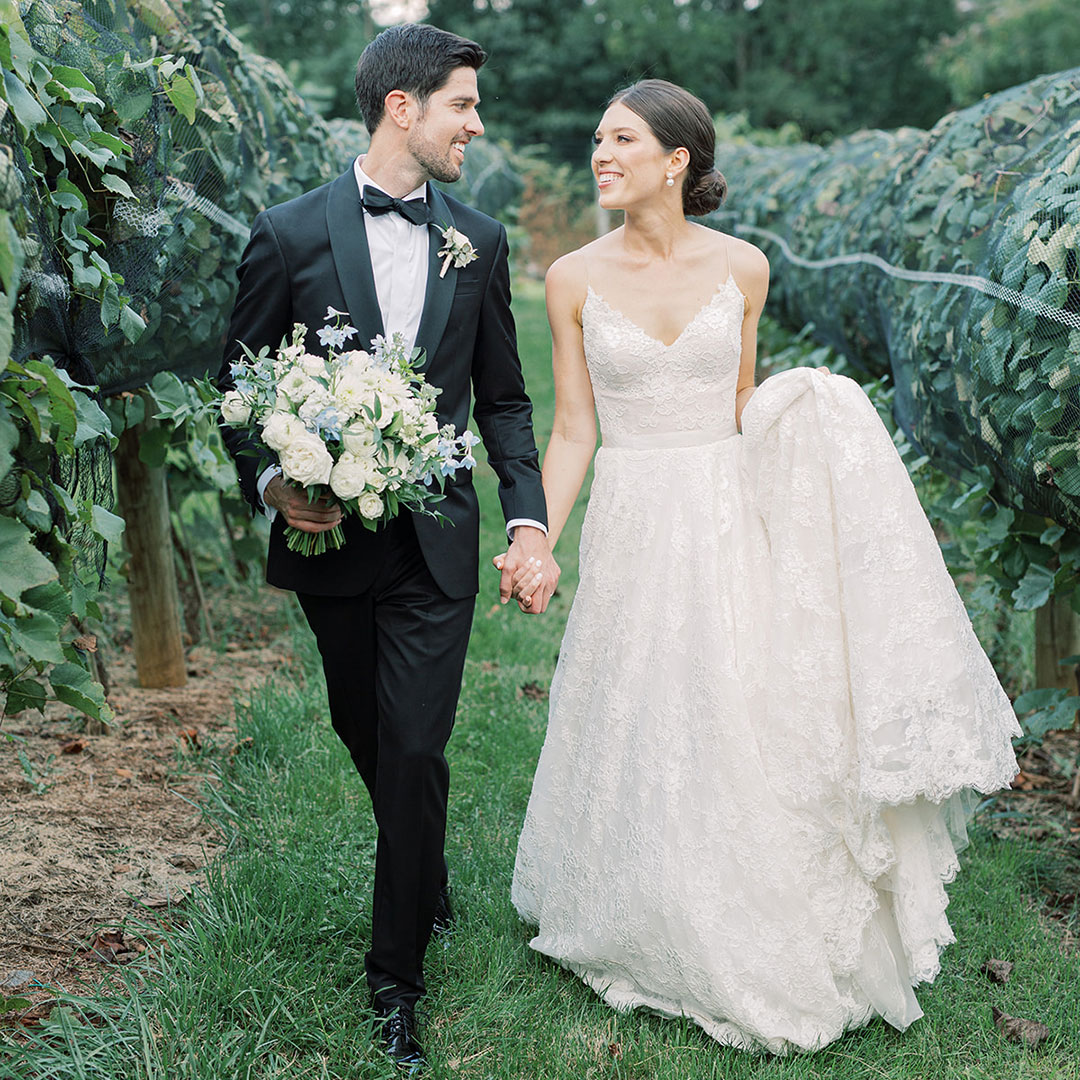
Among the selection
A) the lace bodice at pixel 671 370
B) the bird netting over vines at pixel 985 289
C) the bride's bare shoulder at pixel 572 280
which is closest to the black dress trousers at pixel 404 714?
the lace bodice at pixel 671 370

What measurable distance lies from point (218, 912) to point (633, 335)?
1911 millimetres

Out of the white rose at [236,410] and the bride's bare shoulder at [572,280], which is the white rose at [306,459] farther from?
the bride's bare shoulder at [572,280]

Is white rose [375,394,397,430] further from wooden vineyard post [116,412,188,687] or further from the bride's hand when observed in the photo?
wooden vineyard post [116,412,188,687]

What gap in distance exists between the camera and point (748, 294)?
3455 millimetres

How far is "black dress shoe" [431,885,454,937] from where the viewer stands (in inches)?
136

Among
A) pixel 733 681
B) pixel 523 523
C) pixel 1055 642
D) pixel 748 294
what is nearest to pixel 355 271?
pixel 523 523

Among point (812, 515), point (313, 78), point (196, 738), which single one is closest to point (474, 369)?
point (812, 515)

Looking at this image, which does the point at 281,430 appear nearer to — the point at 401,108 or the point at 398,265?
the point at 398,265

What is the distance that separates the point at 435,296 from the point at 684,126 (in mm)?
905

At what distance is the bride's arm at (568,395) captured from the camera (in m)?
3.46

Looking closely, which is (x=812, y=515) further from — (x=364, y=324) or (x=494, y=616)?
(x=494, y=616)

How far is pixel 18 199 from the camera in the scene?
87.4 inches

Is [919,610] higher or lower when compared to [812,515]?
lower

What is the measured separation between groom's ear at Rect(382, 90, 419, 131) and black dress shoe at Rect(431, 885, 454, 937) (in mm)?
2083
